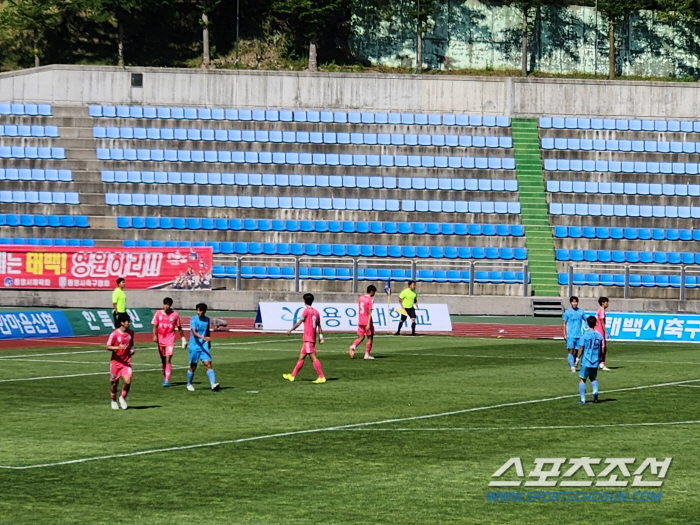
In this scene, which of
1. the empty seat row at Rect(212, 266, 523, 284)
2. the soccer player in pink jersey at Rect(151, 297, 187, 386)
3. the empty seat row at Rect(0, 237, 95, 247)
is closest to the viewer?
the soccer player in pink jersey at Rect(151, 297, 187, 386)

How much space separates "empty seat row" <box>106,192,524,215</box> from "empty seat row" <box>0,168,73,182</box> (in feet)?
7.14

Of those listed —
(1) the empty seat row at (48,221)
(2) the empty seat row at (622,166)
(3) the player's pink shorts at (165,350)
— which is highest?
(2) the empty seat row at (622,166)

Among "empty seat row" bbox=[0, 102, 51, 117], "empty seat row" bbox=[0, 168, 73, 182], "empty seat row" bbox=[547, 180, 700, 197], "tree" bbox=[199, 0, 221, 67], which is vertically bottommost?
"empty seat row" bbox=[547, 180, 700, 197]

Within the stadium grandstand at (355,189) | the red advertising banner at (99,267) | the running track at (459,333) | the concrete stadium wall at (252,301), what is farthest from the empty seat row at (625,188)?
the red advertising banner at (99,267)

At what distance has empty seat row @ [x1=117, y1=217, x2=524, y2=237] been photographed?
50156mm

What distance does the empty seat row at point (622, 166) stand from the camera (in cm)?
5281

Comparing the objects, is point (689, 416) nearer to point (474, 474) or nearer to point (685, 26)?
point (474, 474)

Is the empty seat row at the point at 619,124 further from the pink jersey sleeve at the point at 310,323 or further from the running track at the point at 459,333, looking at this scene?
the pink jersey sleeve at the point at 310,323

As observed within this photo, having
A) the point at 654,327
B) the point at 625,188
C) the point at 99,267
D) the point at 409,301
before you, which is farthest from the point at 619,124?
the point at 99,267

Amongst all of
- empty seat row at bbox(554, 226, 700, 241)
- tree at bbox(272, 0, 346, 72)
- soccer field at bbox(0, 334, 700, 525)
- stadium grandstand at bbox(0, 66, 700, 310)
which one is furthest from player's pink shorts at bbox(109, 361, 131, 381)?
tree at bbox(272, 0, 346, 72)

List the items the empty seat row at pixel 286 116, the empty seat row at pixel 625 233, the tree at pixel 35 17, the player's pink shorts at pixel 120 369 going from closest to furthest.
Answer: the player's pink shorts at pixel 120 369 < the empty seat row at pixel 625 233 < the empty seat row at pixel 286 116 < the tree at pixel 35 17

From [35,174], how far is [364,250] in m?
14.5

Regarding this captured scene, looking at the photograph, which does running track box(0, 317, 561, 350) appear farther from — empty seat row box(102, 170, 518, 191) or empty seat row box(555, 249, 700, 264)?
empty seat row box(102, 170, 518, 191)

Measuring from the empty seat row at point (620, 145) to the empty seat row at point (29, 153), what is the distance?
21.4 metres
